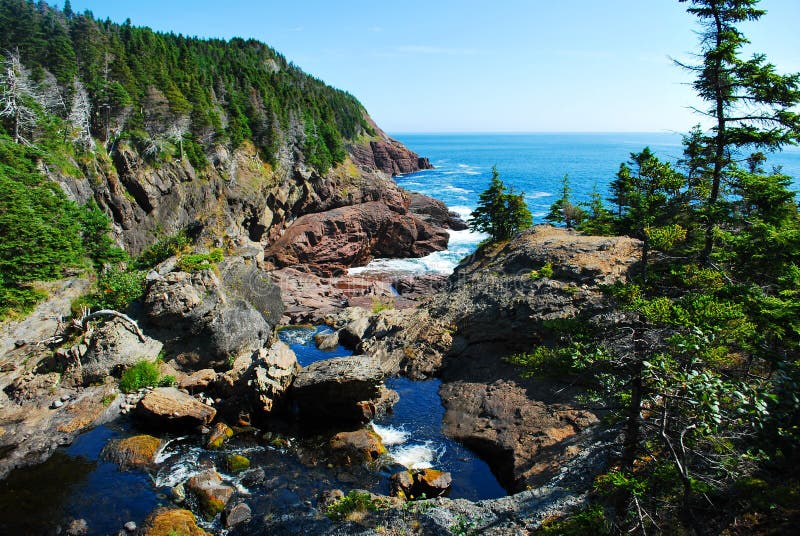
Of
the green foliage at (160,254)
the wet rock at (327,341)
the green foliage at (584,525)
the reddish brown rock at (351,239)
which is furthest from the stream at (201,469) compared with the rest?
the reddish brown rock at (351,239)

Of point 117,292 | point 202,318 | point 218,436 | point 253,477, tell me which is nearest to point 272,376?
point 218,436

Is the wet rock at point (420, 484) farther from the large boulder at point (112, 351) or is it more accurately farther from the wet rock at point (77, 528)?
the large boulder at point (112, 351)

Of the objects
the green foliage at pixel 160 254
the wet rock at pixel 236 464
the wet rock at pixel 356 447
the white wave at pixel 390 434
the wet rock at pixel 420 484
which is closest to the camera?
the wet rock at pixel 420 484

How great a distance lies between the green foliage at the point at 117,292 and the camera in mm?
28312

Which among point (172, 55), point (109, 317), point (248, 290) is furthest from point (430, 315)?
point (172, 55)

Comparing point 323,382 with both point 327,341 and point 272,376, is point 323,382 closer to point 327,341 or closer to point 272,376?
point 272,376

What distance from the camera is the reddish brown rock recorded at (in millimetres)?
59000

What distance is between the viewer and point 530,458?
67.0 feet

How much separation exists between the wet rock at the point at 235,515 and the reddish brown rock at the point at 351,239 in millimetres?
41970

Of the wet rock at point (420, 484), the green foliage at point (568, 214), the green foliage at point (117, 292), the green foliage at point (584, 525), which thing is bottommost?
the wet rock at point (420, 484)

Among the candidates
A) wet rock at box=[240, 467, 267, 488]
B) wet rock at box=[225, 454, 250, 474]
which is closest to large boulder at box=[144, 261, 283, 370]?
wet rock at box=[225, 454, 250, 474]

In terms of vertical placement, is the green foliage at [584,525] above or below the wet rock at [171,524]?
above

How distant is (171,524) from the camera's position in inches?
622

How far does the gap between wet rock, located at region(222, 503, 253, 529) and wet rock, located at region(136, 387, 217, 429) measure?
7.15 m
